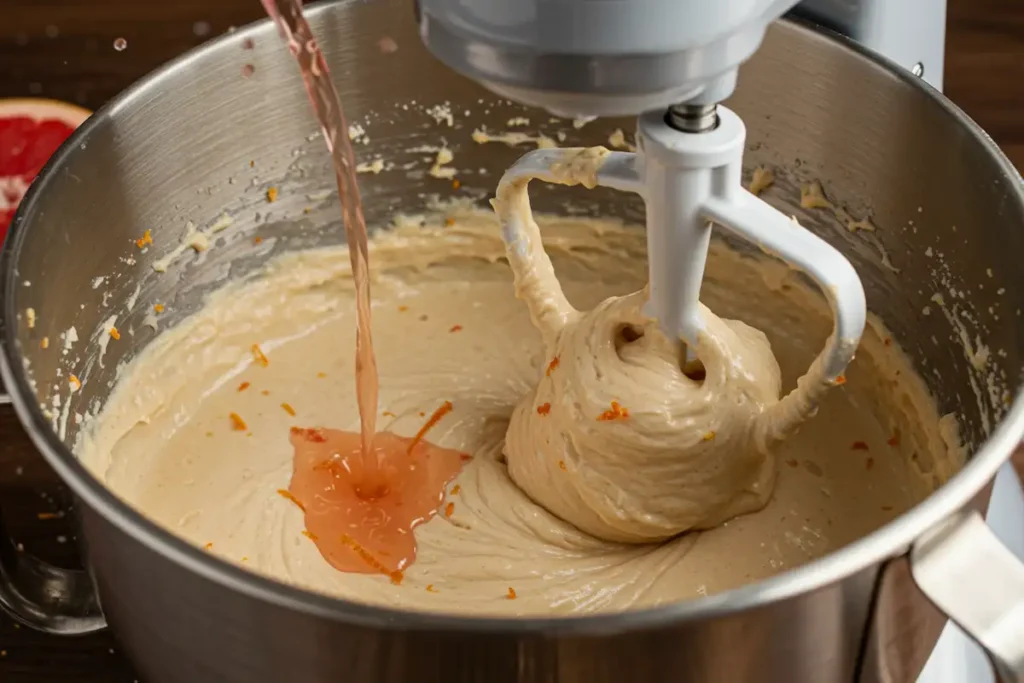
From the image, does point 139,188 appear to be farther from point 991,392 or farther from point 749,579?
point 991,392

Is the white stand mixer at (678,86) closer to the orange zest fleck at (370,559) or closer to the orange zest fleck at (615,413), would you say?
the orange zest fleck at (615,413)

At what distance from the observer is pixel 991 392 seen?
0.94 metres

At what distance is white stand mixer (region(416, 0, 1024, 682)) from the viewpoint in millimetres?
551

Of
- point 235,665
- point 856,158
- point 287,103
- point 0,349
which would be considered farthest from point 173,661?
point 856,158

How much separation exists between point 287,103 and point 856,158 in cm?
54

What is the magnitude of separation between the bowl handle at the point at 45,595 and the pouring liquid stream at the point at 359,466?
0.19m

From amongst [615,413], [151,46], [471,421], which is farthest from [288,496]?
[151,46]

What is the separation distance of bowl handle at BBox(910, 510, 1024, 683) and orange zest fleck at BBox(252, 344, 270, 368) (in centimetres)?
77

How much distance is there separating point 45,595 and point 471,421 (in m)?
0.41

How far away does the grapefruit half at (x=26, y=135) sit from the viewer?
1399 mm

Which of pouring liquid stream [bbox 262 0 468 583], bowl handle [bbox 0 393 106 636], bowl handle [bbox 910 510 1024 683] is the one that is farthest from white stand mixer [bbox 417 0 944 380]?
bowl handle [bbox 0 393 106 636]

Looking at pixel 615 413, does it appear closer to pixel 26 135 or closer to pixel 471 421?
pixel 471 421

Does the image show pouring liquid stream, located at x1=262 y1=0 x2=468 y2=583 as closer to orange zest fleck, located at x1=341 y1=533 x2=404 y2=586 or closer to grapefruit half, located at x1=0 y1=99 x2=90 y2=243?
orange zest fleck, located at x1=341 y1=533 x2=404 y2=586

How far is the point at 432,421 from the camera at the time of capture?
1.16 m
